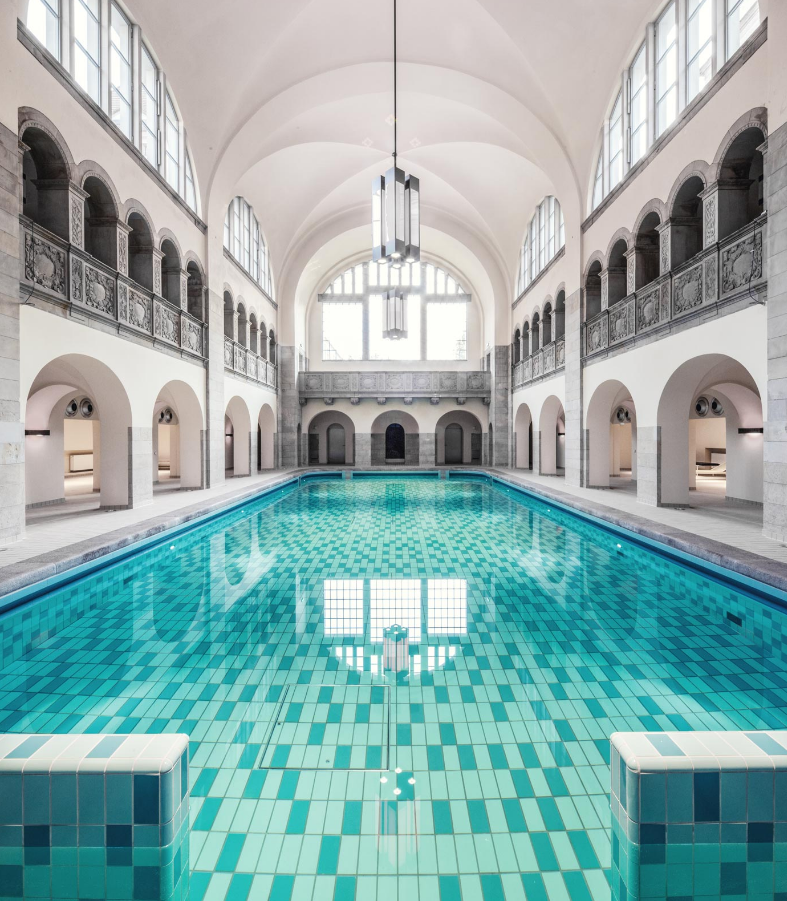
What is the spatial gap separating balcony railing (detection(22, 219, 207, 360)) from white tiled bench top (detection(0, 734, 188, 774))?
24.8 ft

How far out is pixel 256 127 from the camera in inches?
528

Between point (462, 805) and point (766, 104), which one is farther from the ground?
point (766, 104)

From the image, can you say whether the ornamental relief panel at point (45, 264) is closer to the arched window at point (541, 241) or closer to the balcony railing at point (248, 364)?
the balcony railing at point (248, 364)

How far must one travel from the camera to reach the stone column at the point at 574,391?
14.0 m

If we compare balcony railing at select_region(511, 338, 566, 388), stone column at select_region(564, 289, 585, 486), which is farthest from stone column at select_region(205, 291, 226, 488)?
balcony railing at select_region(511, 338, 566, 388)

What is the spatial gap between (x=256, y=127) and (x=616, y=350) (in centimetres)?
1055

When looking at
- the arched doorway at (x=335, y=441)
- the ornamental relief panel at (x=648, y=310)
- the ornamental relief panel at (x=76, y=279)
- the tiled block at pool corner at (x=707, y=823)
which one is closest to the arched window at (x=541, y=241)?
the ornamental relief panel at (x=648, y=310)

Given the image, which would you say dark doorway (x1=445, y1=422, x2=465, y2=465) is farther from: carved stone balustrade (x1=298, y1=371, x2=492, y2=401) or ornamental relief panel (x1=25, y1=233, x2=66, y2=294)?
ornamental relief panel (x1=25, y1=233, x2=66, y2=294)

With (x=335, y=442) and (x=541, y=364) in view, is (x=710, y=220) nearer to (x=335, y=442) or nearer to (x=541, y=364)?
(x=541, y=364)

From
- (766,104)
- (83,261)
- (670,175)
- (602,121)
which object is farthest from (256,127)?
(766,104)

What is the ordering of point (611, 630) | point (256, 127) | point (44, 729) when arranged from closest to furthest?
point (44, 729), point (611, 630), point (256, 127)

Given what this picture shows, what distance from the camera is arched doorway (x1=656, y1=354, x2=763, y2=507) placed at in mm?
10017

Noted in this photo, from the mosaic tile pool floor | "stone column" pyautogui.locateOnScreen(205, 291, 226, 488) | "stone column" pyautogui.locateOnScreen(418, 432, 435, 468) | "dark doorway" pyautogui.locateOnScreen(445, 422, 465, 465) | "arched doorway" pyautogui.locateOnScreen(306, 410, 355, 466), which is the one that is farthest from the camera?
"dark doorway" pyautogui.locateOnScreen(445, 422, 465, 465)

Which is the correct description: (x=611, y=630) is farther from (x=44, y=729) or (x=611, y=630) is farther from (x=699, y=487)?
(x=699, y=487)
